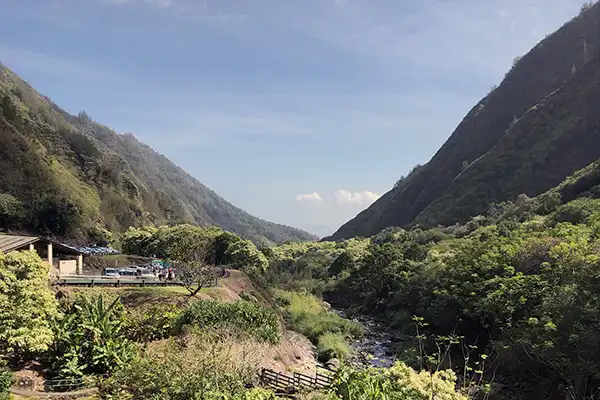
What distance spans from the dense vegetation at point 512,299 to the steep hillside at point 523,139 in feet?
93.8

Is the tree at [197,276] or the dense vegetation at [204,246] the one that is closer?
the tree at [197,276]

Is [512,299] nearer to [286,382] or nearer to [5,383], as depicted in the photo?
[286,382]

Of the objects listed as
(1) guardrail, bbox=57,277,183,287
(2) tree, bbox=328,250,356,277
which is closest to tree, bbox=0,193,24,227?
(1) guardrail, bbox=57,277,183,287

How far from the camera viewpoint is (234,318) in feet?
79.8

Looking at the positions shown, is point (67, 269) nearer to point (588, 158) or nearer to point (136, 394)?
point (136, 394)

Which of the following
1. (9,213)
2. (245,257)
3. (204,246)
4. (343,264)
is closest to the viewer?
(204,246)

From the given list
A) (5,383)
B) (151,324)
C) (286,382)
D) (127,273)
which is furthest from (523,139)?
(5,383)

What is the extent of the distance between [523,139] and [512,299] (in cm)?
7874

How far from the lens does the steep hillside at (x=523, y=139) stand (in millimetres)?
86188

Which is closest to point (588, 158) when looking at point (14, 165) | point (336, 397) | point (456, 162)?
point (456, 162)

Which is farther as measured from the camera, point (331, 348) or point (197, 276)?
point (331, 348)

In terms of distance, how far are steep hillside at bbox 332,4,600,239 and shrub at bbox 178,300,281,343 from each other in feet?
235

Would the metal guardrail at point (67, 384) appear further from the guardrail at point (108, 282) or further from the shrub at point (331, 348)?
the shrub at point (331, 348)

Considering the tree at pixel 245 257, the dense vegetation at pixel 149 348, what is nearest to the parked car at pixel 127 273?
the dense vegetation at pixel 149 348
